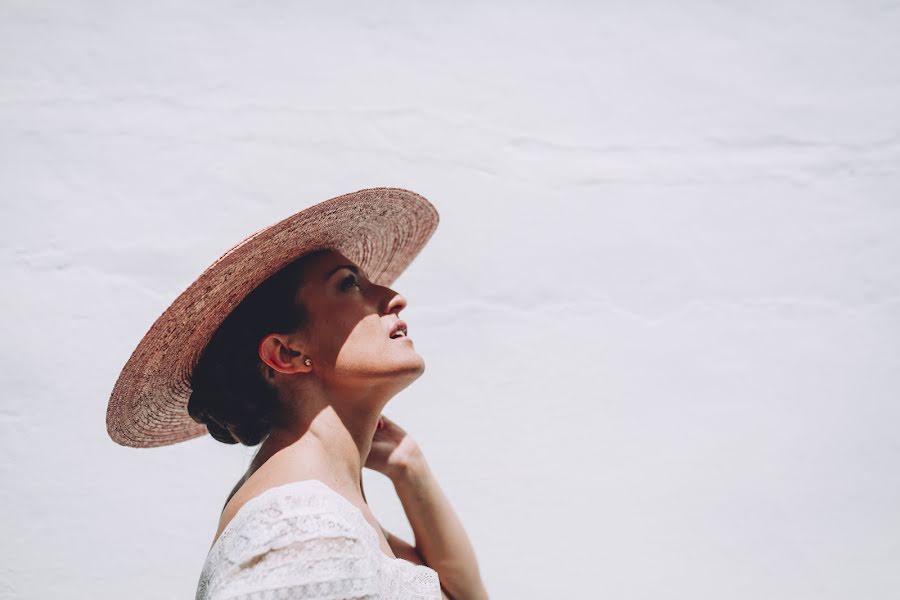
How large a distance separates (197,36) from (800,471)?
5.44 feet

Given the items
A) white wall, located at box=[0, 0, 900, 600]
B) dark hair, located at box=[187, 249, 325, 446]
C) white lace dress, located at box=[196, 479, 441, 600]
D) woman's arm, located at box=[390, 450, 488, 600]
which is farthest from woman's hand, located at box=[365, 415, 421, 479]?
white wall, located at box=[0, 0, 900, 600]

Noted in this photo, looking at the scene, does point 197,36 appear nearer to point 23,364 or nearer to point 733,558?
point 23,364

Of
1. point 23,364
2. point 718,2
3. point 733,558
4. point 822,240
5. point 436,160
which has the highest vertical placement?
point 718,2

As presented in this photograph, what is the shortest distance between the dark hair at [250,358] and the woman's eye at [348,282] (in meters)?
0.07

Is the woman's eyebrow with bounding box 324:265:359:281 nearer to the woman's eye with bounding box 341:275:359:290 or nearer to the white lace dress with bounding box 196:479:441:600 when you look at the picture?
the woman's eye with bounding box 341:275:359:290

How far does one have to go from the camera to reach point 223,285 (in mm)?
1505

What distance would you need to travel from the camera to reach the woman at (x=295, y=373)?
141 cm

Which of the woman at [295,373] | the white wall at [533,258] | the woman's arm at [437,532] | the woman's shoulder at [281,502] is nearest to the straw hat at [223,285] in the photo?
the woman at [295,373]

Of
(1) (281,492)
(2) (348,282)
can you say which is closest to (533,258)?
(2) (348,282)

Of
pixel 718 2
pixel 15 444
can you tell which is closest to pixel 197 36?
pixel 15 444

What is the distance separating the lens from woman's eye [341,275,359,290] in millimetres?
1613

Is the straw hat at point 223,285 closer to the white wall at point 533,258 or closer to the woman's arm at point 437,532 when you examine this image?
the woman's arm at point 437,532

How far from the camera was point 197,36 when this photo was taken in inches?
93.5

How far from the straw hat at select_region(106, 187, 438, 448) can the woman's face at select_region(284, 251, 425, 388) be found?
0.20 feet
